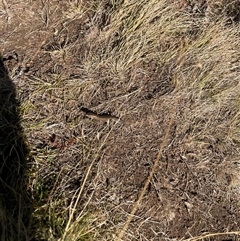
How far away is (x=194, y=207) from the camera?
227 centimetres

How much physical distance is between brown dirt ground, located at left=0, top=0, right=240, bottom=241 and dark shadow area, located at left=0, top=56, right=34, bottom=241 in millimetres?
61

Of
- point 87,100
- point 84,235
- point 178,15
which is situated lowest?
point 84,235

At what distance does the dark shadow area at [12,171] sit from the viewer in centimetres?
195

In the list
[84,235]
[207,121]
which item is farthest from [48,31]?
[84,235]

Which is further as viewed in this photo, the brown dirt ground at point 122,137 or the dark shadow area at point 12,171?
the brown dirt ground at point 122,137

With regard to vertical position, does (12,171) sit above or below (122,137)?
below

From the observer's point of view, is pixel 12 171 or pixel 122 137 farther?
pixel 122 137

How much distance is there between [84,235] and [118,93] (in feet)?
2.78

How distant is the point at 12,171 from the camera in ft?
7.11

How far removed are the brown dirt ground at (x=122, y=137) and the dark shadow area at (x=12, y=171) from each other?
0.20 feet

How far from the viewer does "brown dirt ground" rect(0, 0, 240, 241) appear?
2.22 metres

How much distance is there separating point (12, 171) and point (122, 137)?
59 cm

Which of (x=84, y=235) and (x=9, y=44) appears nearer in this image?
(x=84, y=235)

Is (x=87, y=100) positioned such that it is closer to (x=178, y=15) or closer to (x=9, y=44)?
(x=9, y=44)
